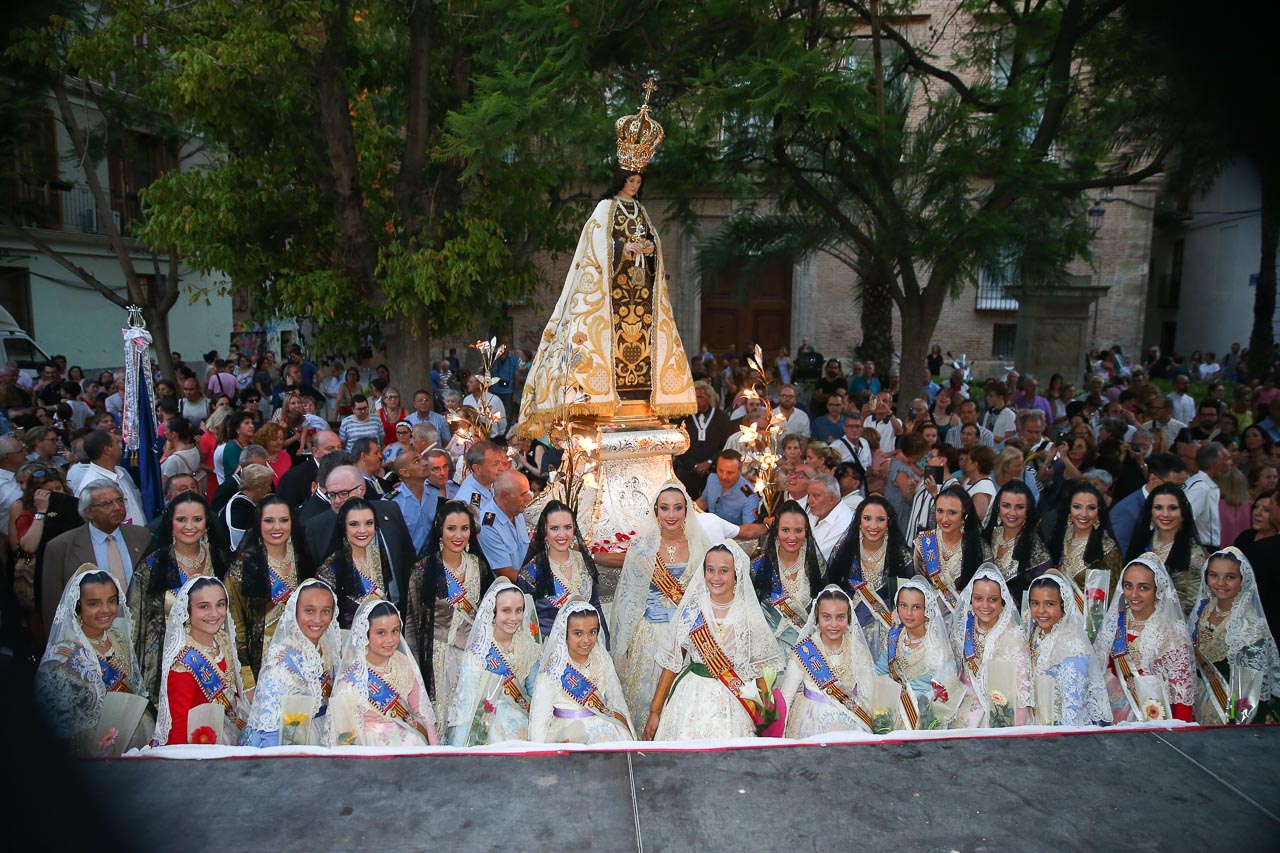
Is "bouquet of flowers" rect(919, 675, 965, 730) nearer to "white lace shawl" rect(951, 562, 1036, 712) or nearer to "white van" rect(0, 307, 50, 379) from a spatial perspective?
"white lace shawl" rect(951, 562, 1036, 712)

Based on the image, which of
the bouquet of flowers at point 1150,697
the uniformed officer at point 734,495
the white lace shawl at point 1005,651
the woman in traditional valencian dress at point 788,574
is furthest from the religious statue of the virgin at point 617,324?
the bouquet of flowers at point 1150,697

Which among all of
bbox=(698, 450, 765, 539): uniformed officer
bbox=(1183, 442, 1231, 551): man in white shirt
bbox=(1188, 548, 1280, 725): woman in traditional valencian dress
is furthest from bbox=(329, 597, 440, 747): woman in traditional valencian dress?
bbox=(1183, 442, 1231, 551): man in white shirt

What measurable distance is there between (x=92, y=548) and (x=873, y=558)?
401 cm

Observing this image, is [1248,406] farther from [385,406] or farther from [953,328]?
[953,328]

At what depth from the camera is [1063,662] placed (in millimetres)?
4395

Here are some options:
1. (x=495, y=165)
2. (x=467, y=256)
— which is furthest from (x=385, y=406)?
(x=495, y=165)

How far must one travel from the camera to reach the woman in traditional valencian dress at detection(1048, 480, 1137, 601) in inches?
204

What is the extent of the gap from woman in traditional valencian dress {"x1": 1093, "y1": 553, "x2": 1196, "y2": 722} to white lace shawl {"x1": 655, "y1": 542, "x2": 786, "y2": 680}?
4.95 ft

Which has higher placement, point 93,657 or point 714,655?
point 93,657

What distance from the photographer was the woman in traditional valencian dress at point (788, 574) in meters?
4.97

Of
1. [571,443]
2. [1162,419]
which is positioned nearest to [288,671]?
[571,443]

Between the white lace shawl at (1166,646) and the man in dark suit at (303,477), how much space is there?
4.82m

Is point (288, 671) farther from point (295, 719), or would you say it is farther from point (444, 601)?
point (444, 601)

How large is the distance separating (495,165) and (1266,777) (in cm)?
895
